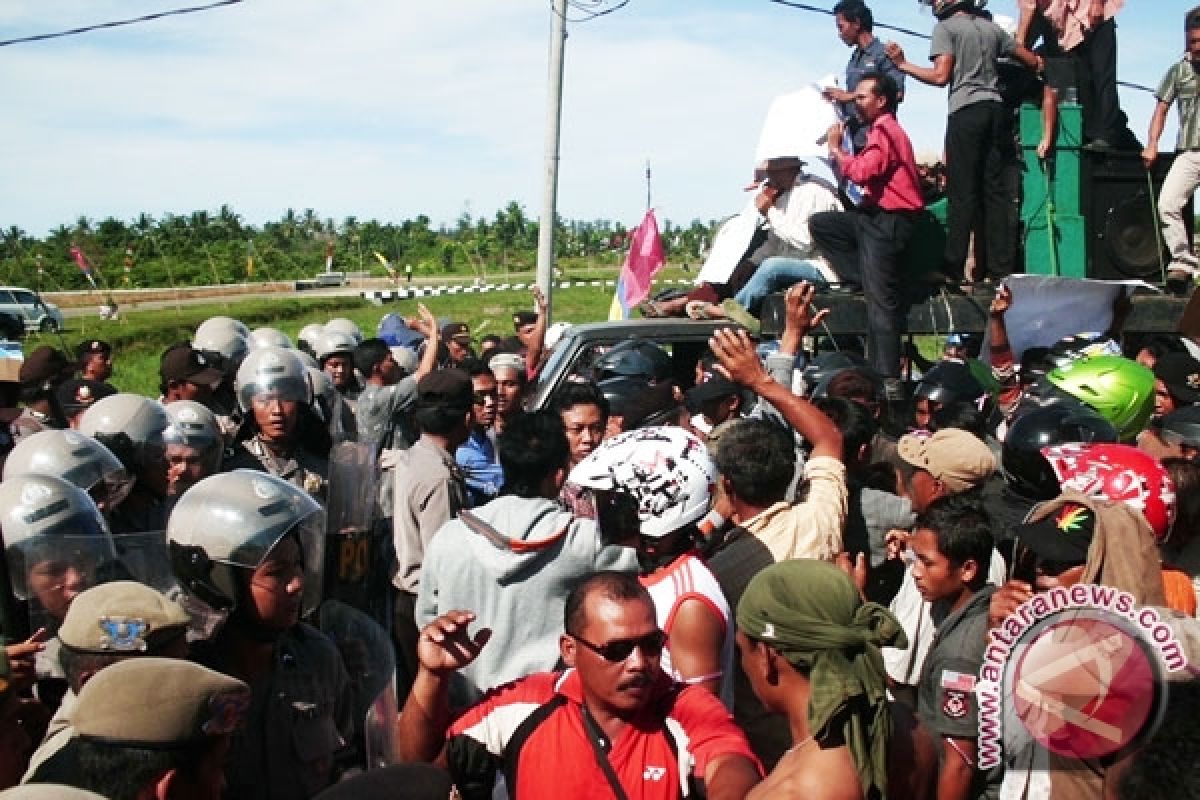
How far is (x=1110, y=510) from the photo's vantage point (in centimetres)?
377

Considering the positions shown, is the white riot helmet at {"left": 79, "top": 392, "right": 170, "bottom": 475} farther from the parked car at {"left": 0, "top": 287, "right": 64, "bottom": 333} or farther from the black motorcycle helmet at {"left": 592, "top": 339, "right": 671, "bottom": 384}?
Result: the parked car at {"left": 0, "top": 287, "right": 64, "bottom": 333}

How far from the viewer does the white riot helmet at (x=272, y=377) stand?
6828 mm

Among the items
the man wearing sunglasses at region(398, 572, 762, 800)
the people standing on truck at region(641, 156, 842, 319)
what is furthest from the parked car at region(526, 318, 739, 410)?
the man wearing sunglasses at region(398, 572, 762, 800)

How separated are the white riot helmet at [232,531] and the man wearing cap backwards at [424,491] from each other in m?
2.05

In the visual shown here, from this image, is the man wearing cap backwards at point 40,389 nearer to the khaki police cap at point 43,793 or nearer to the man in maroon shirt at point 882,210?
Result: the man in maroon shirt at point 882,210

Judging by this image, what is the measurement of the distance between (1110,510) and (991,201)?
5706 millimetres

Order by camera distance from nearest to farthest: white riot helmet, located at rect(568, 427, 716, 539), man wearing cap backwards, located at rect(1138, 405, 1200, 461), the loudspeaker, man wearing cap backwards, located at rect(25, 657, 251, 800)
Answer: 1. man wearing cap backwards, located at rect(25, 657, 251, 800)
2. white riot helmet, located at rect(568, 427, 716, 539)
3. man wearing cap backwards, located at rect(1138, 405, 1200, 461)
4. the loudspeaker

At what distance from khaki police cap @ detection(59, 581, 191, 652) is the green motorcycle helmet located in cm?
407

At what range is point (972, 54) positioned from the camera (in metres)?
9.09

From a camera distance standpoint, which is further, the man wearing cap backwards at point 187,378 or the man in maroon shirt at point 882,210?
the man in maroon shirt at point 882,210

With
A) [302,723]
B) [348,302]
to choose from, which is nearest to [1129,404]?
[302,723]

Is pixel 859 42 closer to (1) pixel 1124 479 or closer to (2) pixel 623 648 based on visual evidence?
(1) pixel 1124 479

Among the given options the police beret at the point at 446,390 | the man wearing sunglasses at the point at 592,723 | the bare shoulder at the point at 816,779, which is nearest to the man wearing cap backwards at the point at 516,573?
the man wearing sunglasses at the point at 592,723

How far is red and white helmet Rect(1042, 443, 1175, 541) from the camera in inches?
168
